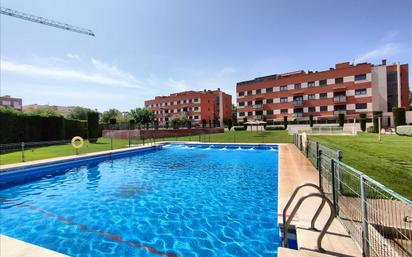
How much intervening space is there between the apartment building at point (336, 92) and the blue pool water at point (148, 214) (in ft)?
146

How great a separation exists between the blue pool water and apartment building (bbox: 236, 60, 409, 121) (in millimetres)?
44598

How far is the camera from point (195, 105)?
215 ft

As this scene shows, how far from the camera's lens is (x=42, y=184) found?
8930mm

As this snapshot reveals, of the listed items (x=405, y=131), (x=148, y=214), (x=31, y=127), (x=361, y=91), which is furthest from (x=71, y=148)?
(x=361, y=91)

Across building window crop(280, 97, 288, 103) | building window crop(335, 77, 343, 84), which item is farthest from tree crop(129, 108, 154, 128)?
building window crop(335, 77, 343, 84)

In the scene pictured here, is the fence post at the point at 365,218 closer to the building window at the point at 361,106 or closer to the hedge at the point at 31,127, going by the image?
the hedge at the point at 31,127

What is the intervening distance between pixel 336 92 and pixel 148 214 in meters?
51.8

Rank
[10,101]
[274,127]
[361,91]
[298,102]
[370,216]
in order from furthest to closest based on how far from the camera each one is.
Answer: [10,101] < [298,102] < [274,127] < [361,91] < [370,216]

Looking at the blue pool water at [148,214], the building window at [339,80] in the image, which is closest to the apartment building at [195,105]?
the building window at [339,80]

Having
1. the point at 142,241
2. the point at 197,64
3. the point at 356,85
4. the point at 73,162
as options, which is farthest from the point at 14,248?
the point at 356,85

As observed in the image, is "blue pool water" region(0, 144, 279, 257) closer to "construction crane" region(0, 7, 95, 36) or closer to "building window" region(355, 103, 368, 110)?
"building window" region(355, 103, 368, 110)

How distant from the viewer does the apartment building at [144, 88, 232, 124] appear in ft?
214

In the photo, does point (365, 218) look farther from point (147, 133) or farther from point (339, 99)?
point (339, 99)

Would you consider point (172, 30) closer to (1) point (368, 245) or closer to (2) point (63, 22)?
(1) point (368, 245)
